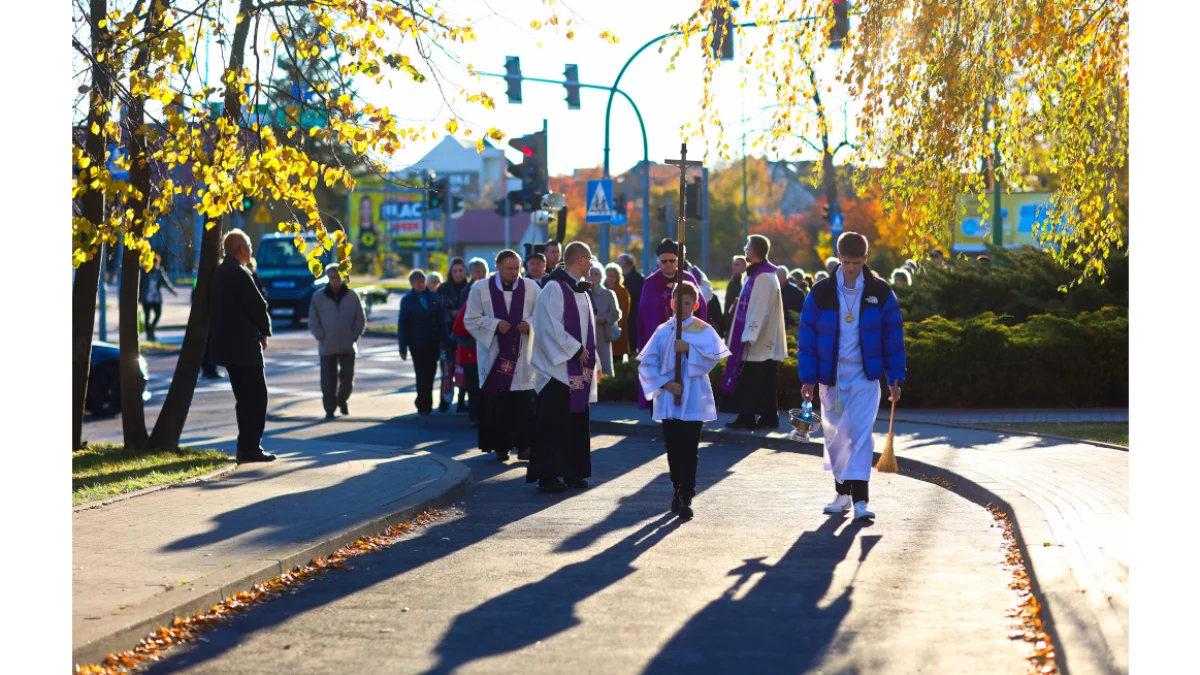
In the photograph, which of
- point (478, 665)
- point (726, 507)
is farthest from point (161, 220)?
point (478, 665)

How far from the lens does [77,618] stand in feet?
19.9

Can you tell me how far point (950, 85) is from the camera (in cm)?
1055

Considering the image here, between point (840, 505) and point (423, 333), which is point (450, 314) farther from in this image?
point (840, 505)

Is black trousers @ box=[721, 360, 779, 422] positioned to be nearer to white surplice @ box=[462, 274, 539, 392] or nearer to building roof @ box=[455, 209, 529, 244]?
white surplice @ box=[462, 274, 539, 392]

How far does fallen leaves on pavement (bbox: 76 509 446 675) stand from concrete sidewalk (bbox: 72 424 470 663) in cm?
4

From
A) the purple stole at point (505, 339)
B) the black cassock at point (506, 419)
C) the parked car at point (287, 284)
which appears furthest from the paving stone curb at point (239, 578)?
the parked car at point (287, 284)

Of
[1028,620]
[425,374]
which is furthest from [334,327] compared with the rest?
[1028,620]

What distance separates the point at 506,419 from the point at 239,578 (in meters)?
5.88

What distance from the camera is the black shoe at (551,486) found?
11.0 metres

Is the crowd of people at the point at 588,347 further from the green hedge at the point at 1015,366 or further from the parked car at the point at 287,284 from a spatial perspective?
the parked car at the point at 287,284

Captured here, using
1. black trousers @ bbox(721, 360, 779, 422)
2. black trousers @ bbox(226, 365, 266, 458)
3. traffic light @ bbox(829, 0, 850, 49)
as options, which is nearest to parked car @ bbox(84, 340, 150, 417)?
black trousers @ bbox(226, 365, 266, 458)
